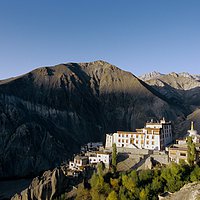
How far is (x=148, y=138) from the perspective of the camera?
65625 mm

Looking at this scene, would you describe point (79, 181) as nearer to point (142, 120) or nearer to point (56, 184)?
point (56, 184)

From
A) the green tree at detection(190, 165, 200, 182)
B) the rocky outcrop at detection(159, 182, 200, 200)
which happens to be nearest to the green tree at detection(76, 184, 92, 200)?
the rocky outcrop at detection(159, 182, 200, 200)

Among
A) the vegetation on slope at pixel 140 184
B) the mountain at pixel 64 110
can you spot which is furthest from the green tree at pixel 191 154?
the mountain at pixel 64 110

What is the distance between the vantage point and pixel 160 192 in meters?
43.9

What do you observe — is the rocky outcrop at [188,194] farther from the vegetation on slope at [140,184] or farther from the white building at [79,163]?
the white building at [79,163]

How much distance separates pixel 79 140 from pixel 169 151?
265 ft

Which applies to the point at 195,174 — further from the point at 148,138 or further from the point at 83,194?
the point at 148,138

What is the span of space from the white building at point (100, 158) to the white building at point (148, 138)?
573 centimetres

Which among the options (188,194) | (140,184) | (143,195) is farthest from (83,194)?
(188,194)

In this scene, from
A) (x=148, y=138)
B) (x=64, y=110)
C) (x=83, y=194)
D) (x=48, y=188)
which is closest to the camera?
(x=83, y=194)

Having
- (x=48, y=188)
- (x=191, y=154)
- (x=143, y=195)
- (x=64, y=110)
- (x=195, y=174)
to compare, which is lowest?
(x=48, y=188)

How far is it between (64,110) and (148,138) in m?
90.8

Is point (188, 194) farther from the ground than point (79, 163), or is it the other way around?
point (188, 194)

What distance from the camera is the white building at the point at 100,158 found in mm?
64062
